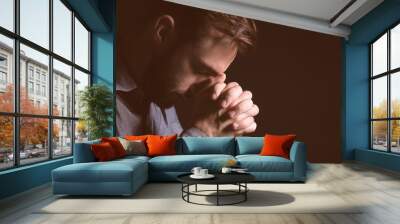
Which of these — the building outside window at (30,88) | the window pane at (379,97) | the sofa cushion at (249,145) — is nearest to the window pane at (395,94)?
the window pane at (379,97)

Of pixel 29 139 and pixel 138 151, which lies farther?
pixel 138 151

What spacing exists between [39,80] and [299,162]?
423cm

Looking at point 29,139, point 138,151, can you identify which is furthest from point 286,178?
point 29,139

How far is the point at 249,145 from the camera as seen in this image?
265 inches

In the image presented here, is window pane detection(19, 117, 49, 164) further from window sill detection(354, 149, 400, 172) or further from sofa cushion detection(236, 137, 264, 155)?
window sill detection(354, 149, 400, 172)

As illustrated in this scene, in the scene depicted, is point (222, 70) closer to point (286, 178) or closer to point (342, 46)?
point (342, 46)

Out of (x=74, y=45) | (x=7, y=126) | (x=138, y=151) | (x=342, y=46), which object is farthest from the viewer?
→ (x=342, y=46)

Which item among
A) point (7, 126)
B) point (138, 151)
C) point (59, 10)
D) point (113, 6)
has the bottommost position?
point (138, 151)

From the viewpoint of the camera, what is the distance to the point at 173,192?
513cm

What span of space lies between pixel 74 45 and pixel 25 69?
2.22m

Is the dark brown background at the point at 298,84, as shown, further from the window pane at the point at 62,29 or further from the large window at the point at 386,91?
the window pane at the point at 62,29

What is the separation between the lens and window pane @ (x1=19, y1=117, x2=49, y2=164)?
5277 mm

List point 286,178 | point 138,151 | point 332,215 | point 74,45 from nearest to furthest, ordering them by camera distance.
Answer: point 332,215, point 286,178, point 138,151, point 74,45

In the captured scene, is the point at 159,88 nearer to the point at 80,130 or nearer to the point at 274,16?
the point at 80,130
